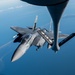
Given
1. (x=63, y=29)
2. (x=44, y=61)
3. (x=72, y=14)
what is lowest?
(x=72, y=14)

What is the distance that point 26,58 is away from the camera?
91.4ft

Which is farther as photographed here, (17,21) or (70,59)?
(17,21)

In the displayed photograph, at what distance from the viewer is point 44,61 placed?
2686 centimetres

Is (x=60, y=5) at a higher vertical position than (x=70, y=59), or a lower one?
higher

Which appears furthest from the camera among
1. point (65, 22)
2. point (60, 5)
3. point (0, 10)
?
point (0, 10)

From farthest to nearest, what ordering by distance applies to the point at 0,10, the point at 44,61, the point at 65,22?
the point at 0,10, the point at 65,22, the point at 44,61

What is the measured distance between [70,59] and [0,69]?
11262 millimetres

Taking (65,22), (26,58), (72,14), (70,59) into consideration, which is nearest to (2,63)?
(26,58)

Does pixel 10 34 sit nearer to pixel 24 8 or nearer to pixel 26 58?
pixel 26 58

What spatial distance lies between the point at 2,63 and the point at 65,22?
21197mm

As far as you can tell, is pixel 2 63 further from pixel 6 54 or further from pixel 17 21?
pixel 17 21

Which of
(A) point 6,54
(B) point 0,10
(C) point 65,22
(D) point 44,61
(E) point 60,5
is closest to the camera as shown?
(E) point 60,5

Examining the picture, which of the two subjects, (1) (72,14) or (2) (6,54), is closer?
(2) (6,54)

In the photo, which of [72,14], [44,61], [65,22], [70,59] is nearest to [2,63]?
[44,61]
